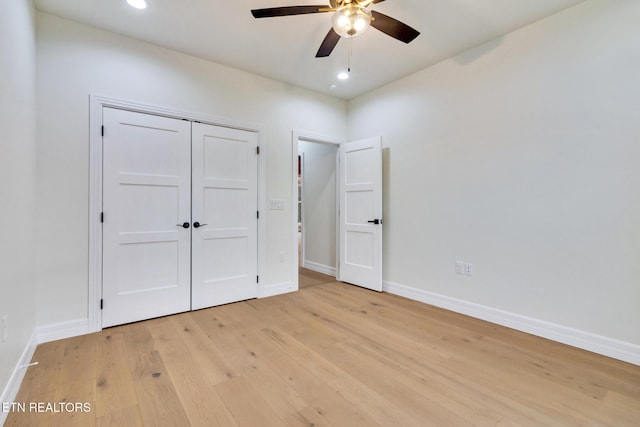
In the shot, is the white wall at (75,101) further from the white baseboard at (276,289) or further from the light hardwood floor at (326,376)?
the white baseboard at (276,289)

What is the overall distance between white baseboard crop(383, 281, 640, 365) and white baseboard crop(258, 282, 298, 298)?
1490 millimetres

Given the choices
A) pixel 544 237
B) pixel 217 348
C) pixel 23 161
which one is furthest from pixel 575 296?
pixel 23 161

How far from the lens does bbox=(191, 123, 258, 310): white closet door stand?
10.5 feet

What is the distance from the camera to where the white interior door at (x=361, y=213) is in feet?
12.6

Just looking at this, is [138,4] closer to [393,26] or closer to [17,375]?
[393,26]

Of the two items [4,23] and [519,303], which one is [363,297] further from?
[4,23]

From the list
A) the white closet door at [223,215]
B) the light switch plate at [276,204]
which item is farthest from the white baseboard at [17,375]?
the light switch plate at [276,204]

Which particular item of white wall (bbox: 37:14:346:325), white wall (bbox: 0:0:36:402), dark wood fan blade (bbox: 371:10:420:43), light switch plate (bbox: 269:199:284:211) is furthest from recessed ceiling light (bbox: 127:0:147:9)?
light switch plate (bbox: 269:199:284:211)

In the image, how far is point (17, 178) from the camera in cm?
187

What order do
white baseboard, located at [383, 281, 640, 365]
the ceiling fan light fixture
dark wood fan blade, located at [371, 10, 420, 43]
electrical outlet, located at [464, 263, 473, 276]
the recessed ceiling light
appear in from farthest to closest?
electrical outlet, located at [464, 263, 473, 276] < the recessed ceiling light < white baseboard, located at [383, 281, 640, 365] < dark wood fan blade, located at [371, 10, 420, 43] < the ceiling fan light fixture

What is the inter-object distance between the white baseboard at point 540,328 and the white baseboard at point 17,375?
3.44 m

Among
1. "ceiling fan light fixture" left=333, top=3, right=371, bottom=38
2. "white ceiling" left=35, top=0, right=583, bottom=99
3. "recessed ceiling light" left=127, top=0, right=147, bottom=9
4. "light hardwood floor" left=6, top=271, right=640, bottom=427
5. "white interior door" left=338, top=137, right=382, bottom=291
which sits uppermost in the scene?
"white ceiling" left=35, top=0, right=583, bottom=99

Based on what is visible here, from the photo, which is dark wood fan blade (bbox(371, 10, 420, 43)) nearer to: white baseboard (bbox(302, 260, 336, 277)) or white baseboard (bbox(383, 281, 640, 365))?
white baseboard (bbox(383, 281, 640, 365))

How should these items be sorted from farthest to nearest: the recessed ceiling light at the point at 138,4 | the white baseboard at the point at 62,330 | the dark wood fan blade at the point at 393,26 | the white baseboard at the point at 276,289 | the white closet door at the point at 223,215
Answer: the white baseboard at the point at 276,289 < the white closet door at the point at 223,215 < the white baseboard at the point at 62,330 < the recessed ceiling light at the point at 138,4 < the dark wood fan blade at the point at 393,26
